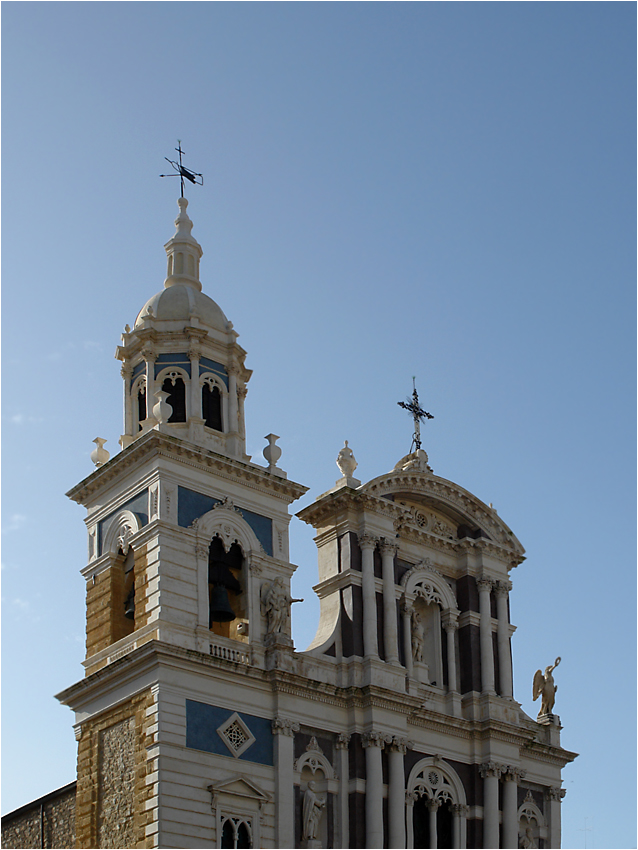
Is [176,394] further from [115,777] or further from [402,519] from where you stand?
[115,777]

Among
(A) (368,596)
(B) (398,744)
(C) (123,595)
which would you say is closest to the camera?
(C) (123,595)

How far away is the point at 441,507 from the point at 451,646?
3.97 meters

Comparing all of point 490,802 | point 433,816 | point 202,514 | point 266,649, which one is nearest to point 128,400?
point 202,514

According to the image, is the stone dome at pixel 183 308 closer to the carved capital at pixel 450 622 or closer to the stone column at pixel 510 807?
the carved capital at pixel 450 622

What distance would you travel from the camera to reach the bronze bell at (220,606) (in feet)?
115

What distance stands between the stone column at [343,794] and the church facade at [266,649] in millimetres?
73

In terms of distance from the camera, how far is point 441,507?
40906mm

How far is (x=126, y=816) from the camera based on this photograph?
31969mm

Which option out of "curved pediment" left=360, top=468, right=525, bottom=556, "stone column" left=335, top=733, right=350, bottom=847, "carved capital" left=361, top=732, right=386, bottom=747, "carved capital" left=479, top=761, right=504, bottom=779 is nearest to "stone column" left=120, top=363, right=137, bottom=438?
"curved pediment" left=360, top=468, right=525, bottom=556

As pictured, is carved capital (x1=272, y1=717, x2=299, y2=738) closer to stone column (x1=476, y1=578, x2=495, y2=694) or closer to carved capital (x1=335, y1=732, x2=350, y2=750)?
carved capital (x1=335, y1=732, x2=350, y2=750)

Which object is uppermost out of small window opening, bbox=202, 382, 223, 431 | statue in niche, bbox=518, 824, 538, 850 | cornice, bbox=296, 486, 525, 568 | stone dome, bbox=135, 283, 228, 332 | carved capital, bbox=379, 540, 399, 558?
stone dome, bbox=135, 283, 228, 332

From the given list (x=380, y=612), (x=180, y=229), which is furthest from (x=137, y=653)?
(x=180, y=229)

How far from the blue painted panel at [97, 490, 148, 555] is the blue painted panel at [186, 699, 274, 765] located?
491cm

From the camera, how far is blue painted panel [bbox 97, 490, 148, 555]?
3509 centimetres
